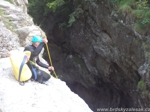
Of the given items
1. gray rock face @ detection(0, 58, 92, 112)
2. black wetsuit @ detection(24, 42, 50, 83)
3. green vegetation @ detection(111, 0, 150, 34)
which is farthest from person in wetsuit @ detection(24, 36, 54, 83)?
green vegetation @ detection(111, 0, 150, 34)

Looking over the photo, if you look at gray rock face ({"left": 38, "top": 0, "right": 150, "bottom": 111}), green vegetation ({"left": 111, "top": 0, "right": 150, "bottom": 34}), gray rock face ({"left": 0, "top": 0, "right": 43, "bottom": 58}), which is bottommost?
gray rock face ({"left": 38, "top": 0, "right": 150, "bottom": 111})

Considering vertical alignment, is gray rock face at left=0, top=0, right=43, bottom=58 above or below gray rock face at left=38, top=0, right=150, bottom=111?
above

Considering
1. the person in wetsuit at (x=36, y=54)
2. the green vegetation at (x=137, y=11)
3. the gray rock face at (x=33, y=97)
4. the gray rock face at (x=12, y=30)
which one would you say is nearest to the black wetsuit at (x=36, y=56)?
the person in wetsuit at (x=36, y=54)

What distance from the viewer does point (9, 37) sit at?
6867 mm

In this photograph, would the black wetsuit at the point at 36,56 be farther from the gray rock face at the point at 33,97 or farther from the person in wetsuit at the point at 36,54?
the gray rock face at the point at 33,97

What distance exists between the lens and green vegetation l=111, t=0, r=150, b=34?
9695mm

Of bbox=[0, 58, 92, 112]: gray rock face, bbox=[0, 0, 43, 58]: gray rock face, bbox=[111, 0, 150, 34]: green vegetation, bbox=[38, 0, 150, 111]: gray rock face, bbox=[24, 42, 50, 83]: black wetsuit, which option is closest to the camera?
bbox=[0, 58, 92, 112]: gray rock face

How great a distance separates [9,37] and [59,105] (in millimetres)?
3237

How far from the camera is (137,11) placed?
998 cm

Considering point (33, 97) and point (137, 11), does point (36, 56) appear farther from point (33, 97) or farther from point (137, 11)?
point (137, 11)

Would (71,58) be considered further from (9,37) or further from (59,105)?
(59,105)

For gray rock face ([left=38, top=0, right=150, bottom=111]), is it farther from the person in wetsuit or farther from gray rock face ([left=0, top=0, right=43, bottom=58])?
the person in wetsuit

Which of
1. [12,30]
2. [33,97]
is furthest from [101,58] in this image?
[33,97]

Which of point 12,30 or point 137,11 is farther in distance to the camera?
point 137,11
